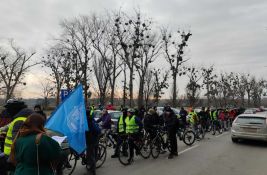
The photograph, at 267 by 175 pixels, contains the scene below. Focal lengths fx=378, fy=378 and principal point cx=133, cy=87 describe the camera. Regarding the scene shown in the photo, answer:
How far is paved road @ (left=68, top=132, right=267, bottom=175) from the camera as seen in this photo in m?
9.90

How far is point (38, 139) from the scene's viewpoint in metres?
4.08

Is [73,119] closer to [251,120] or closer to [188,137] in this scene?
[188,137]

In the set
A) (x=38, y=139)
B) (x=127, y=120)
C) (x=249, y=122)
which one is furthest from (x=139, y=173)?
(x=249, y=122)

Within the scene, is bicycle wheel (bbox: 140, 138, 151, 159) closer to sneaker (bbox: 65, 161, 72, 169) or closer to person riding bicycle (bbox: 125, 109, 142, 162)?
person riding bicycle (bbox: 125, 109, 142, 162)

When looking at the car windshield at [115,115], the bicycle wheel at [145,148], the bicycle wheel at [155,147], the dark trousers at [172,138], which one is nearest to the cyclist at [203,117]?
the car windshield at [115,115]

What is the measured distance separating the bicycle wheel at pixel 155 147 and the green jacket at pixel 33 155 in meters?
8.53

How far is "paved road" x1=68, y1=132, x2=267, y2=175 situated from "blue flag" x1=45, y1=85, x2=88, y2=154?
2.13 meters

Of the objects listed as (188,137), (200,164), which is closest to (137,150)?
(200,164)

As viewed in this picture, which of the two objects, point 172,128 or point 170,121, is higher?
point 170,121

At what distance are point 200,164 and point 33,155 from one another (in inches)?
309

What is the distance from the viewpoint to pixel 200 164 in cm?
1113

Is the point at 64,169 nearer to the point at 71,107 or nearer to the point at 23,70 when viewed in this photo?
the point at 71,107

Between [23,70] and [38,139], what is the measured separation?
4483 cm

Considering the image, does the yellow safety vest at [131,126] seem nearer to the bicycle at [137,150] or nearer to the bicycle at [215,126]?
the bicycle at [137,150]
